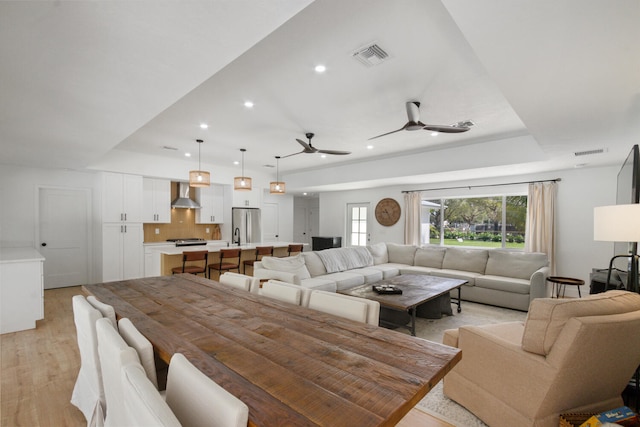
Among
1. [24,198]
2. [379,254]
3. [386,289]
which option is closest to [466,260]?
[379,254]

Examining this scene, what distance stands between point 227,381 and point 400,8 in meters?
2.27

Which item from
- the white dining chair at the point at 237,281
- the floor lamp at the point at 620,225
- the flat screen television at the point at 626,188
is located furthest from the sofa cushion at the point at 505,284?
the white dining chair at the point at 237,281

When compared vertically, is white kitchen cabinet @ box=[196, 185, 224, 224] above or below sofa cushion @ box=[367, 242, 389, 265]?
above

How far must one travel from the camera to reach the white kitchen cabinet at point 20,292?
3.45 metres

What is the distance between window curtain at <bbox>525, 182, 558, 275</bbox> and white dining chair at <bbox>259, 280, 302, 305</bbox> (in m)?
5.38

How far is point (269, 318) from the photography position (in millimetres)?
1652

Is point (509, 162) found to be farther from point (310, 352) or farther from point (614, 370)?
point (310, 352)

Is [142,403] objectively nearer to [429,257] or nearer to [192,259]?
[192,259]

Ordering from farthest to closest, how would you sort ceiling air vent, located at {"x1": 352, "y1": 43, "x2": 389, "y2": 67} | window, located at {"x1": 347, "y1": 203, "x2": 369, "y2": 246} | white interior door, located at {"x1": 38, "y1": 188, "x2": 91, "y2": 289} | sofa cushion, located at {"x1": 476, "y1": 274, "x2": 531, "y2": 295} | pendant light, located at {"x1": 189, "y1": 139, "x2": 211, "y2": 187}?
window, located at {"x1": 347, "y1": 203, "x2": 369, "y2": 246}
white interior door, located at {"x1": 38, "y1": 188, "x2": 91, "y2": 289}
pendant light, located at {"x1": 189, "y1": 139, "x2": 211, "y2": 187}
sofa cushion, located at {"x1": 476, "y1": 274, "x2": 531, "y2": 295}
ceiling air vent, located at {"x1": 352, "y1": 43, "x2": 389, "y2": 67}

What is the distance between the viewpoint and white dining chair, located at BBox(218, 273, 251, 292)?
244 centimetres

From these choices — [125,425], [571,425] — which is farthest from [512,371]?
[125,425]

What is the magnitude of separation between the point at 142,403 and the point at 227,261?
16.9 ft

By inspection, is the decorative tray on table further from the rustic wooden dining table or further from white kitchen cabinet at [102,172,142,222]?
white kitchen cabinet at [102,172,142,222]

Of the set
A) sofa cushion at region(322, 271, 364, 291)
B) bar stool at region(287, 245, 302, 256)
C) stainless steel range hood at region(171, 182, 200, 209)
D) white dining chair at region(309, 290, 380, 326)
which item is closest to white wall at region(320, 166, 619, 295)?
sofa cushion at region(322, 271, 364, 291)
